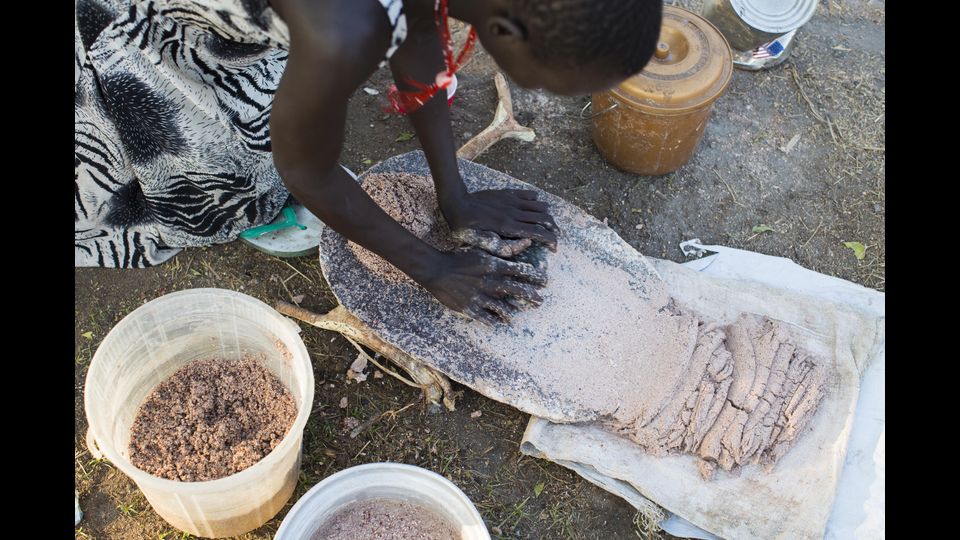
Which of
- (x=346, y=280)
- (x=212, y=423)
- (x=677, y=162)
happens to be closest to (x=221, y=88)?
(x=346, y=280)

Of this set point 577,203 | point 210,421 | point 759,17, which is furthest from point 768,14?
point 210,421

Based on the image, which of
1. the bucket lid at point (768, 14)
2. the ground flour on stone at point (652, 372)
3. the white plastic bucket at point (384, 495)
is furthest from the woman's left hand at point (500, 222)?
the bucket lid at point (768, 14)

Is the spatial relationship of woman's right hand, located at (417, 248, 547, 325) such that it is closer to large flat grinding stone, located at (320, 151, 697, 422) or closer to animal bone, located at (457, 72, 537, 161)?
large flat grinding stone, located at (320, 151, 697, 422)

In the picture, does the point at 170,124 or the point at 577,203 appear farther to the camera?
the point at 577,203

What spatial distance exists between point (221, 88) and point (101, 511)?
1.25 meters

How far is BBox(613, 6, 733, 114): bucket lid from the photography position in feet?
8.30

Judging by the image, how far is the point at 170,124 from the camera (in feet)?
7.02

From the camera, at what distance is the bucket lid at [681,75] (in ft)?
8.30

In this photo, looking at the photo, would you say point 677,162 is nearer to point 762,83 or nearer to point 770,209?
point 770,209

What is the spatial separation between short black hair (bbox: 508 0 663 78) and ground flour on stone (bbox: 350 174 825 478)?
975 mm

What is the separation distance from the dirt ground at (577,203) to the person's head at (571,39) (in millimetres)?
1284

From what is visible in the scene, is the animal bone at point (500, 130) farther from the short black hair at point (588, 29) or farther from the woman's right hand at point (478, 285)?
the short black hair at point (588, 29)

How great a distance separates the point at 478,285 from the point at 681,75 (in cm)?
109

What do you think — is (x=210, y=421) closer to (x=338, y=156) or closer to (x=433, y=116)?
(x=338, y=156)
